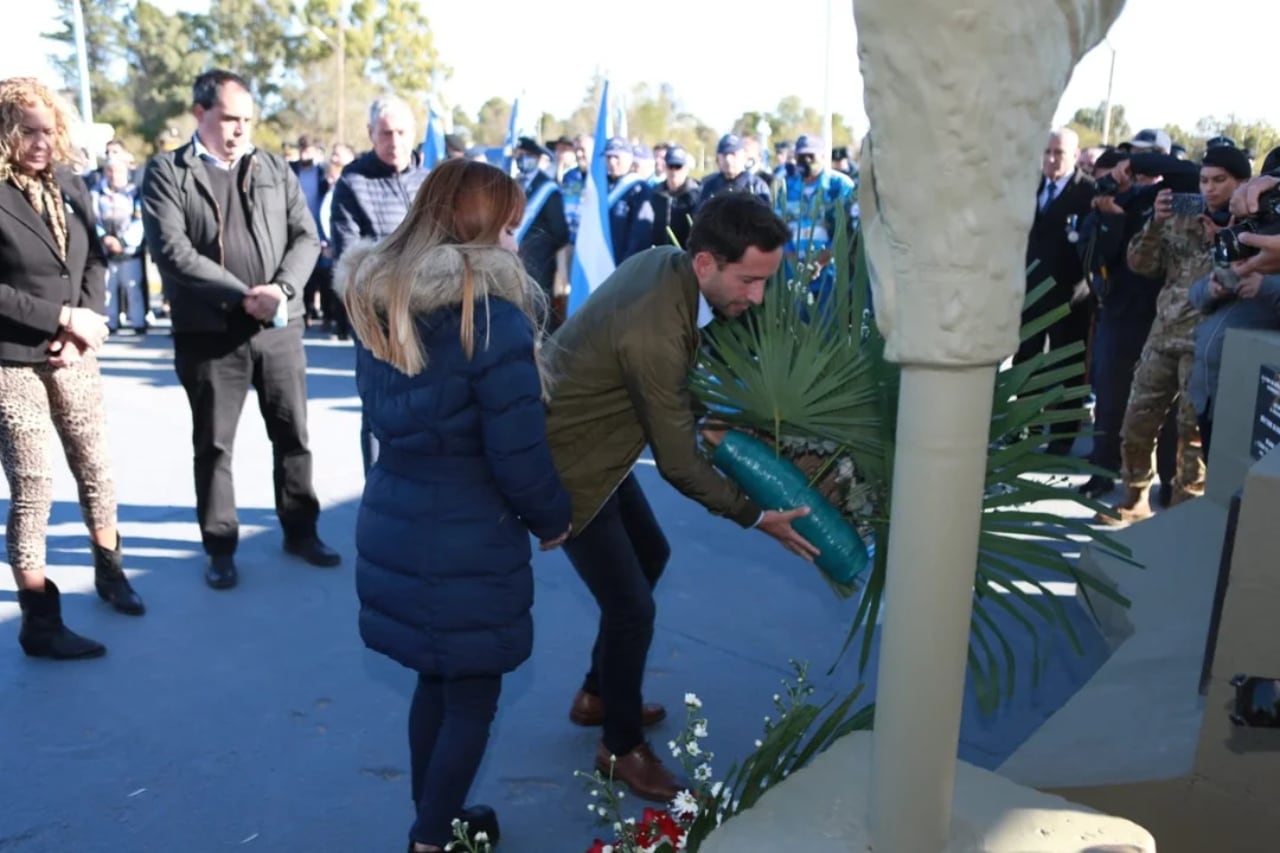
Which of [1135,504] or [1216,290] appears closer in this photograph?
[1216,290]

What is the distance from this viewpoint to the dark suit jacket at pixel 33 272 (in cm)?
370

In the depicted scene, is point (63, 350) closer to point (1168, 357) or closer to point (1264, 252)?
point (1264, 252)

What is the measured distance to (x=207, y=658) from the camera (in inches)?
155

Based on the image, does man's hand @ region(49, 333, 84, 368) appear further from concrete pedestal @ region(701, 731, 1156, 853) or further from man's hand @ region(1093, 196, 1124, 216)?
man's hand @ region(1093, 196, 1124, 216)

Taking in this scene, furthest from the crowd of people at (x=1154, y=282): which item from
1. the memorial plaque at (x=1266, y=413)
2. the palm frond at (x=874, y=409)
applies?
the palm frond at (x=874, y=409)

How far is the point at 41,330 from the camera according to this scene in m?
3.75

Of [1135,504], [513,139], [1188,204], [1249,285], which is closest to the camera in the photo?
[1249,285]

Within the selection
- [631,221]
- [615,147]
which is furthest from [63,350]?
[615,147]

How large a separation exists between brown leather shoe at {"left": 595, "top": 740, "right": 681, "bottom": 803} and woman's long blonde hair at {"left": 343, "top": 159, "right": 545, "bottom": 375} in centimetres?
130

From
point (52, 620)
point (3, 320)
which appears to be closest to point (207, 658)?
point (52, 620)

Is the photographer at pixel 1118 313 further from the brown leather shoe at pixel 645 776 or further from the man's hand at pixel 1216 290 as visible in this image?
the brown leather shoe at pixel 645 776

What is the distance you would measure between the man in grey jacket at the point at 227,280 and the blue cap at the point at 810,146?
6302 mm

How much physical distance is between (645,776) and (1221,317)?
3023 mm

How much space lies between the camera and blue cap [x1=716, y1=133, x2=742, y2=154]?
32.4 ft
